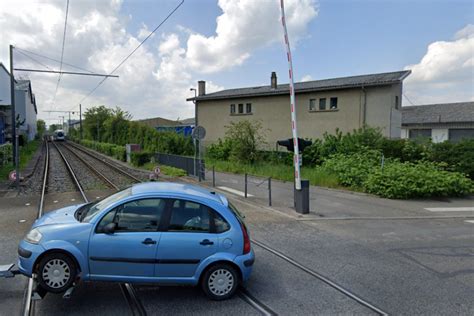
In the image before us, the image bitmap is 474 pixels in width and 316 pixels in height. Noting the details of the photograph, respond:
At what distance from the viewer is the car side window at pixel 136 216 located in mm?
3971

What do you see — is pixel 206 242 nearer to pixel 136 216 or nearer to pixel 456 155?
pixel 136 216

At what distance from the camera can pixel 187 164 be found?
17.5 meters

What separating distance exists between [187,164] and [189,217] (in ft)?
44.7

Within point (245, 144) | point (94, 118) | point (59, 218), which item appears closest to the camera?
point (59, 218)

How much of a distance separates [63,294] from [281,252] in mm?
3653

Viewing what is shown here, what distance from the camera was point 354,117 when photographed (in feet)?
67.5

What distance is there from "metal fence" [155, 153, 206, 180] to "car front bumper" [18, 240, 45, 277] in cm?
1150

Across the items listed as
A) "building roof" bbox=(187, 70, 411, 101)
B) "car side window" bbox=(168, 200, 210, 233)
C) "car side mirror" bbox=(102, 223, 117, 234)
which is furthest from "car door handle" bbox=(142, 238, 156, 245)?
"building roof" bbox=(187, 70, 411, 101)

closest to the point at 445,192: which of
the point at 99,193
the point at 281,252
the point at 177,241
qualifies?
the point at 281,252

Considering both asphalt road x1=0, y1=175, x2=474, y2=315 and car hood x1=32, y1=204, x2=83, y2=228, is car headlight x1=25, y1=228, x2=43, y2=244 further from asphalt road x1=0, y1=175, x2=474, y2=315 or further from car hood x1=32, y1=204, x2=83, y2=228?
asphalt road x1=0, y1=175, x2=474, y2=315

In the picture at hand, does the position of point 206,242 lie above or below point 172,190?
below

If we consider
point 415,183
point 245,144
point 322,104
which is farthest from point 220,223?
point 322,104

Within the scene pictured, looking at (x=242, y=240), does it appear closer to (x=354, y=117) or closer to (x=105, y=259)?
(x=105, y=259)

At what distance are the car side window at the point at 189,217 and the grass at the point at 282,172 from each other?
1057 centimetres
